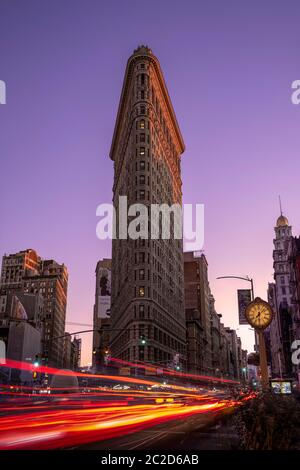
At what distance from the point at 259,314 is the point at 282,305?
12073 cm

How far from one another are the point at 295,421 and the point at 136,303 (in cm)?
9357

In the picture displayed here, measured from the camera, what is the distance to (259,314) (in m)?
19.0

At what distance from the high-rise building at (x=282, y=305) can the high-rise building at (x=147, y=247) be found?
1194 inches

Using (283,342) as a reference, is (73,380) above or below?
below

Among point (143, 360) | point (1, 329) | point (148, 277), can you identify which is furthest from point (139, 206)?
point (1, 329)

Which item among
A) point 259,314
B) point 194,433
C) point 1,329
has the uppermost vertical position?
point 1,329

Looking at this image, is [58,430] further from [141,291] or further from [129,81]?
[129,81]

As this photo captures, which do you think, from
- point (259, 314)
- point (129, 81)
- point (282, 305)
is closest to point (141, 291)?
point (282, 305)

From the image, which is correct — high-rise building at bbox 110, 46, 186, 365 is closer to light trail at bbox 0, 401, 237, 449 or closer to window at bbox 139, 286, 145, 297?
window at bbox 139, 286, 145, 297

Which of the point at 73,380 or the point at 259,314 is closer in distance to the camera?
the point at 259,314

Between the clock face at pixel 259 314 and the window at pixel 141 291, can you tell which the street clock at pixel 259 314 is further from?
the window at pixel 141 291

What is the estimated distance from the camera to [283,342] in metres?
123

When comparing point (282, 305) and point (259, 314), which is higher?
point (282, 305)
